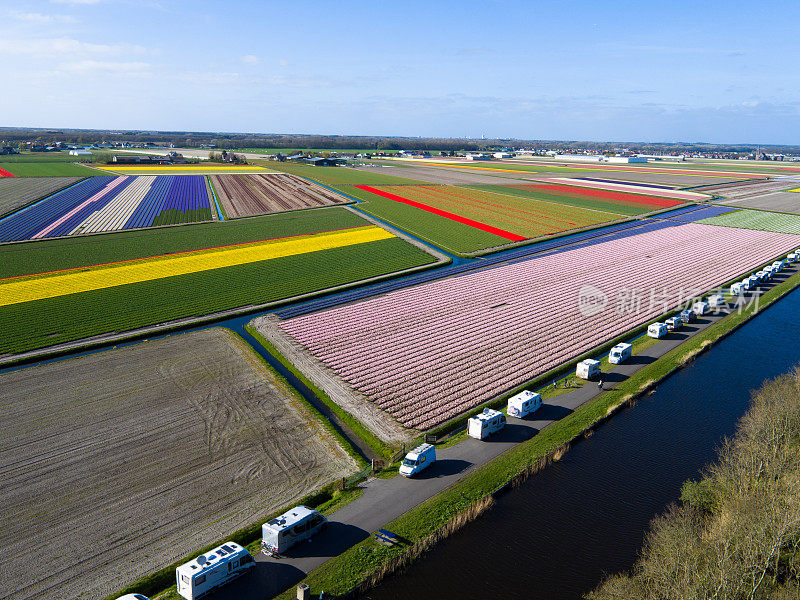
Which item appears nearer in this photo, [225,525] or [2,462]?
[225,525]

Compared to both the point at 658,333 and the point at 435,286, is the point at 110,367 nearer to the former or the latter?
the point at 435,286

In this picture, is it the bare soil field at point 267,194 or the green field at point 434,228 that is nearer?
the green field at point 434,228

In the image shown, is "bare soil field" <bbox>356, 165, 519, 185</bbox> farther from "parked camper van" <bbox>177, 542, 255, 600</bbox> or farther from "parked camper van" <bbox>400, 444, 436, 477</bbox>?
"parked camper van" <bbox>177, 542, 255, 600</bbox>

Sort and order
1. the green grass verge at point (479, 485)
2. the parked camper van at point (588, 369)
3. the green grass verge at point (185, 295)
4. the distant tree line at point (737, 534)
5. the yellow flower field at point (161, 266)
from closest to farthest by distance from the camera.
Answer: the distant tree line at point (737, 534)
the green grass verge at point (479, 485)
the parked camper van at point (588, 369)
the green grass verge at point (185, 295)
the yellow flower field at point (161, 266)

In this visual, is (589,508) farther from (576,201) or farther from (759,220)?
(576,201)

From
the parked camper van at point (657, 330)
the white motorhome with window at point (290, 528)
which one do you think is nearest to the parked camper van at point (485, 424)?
the white motorhome with window at point (290, 528)

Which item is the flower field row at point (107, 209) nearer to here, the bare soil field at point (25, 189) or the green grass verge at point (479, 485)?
the bare soil field at point (25, 189)

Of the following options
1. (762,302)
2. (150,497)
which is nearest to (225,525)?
(150,497)
